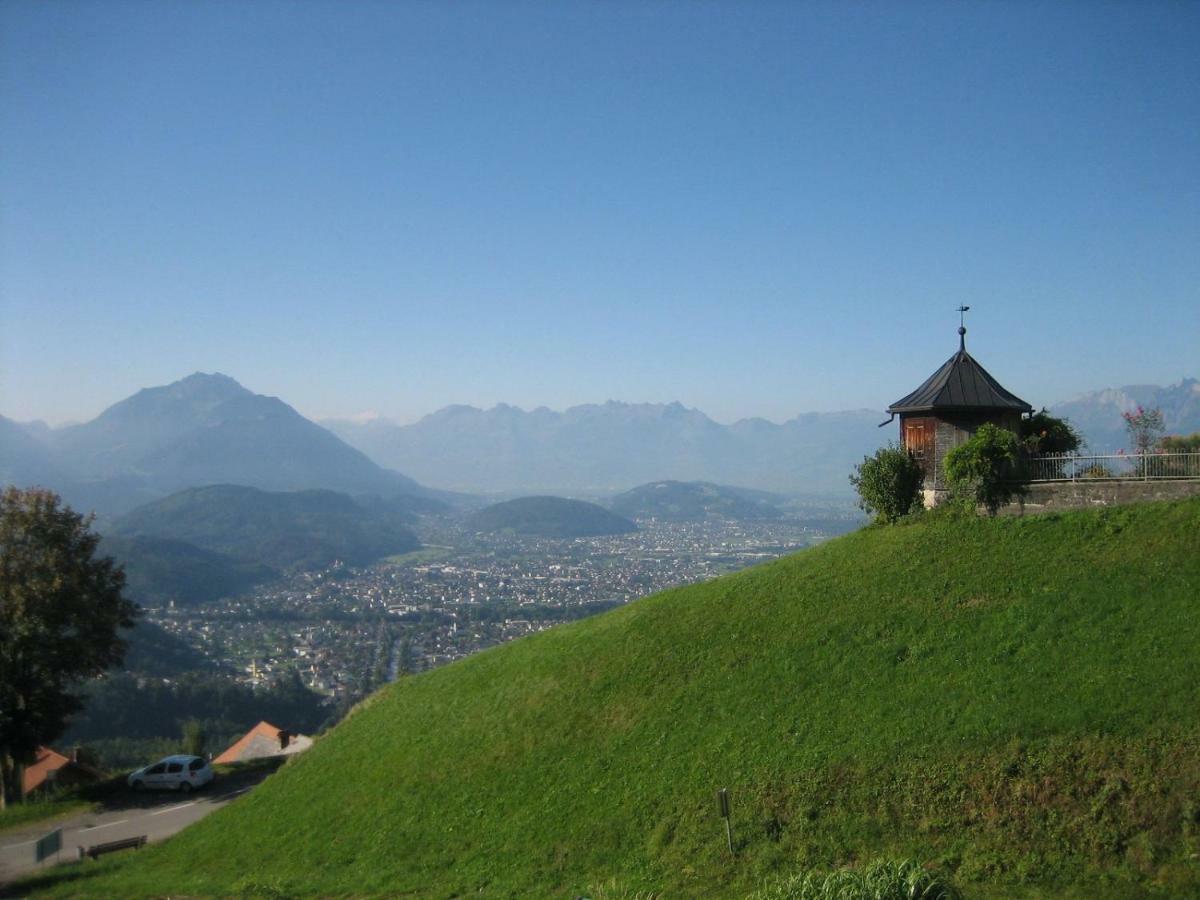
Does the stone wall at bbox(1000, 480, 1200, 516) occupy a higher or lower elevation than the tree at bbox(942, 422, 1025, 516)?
lower

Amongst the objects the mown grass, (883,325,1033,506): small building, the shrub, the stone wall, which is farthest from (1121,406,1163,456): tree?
the mown grass

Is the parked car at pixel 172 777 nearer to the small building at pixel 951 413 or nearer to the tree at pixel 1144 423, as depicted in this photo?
the small building at pixel 951 413

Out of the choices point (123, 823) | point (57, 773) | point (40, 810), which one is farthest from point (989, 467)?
point (57, 773)

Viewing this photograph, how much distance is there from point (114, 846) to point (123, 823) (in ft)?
12.2

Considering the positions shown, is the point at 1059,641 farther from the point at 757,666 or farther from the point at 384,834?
the point at 384,834

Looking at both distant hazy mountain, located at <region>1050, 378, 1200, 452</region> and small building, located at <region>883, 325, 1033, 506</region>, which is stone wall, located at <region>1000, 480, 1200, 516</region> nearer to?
small building, located at <region>883, 325, 1033, 506</region>

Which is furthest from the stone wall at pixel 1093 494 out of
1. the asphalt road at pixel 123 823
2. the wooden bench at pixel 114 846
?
the asphalt road at pixel 123 823

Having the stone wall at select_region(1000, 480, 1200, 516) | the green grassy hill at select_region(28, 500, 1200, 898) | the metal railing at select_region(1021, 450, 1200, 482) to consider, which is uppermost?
the metal railing at select_region(1021, 450, 1200, 482)

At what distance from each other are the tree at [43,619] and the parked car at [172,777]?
3512mm

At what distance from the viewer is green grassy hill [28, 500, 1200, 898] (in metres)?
13.0

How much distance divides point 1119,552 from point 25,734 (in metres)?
34.5

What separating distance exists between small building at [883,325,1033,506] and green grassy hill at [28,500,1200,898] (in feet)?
8.97

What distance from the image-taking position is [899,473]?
78.3 ft

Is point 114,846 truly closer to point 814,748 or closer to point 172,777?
point 172,777
